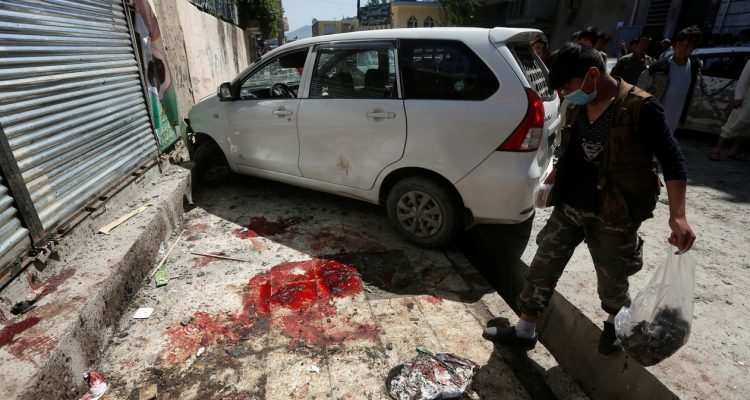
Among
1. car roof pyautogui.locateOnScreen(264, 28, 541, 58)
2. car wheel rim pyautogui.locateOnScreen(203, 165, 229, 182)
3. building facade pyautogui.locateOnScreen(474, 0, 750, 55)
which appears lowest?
car wheel rim pyautogui.locateOnScreen(203, 165, 229, 182)

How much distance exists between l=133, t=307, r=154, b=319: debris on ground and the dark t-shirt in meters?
2.88

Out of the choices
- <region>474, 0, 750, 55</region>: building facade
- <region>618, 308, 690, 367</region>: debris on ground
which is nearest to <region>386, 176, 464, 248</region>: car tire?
<region>618, 308, 690, 367</region>: debris on ground

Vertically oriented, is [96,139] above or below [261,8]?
below

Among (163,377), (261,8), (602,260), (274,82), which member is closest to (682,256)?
(602,260)

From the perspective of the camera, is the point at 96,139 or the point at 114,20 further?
the point at 114,20

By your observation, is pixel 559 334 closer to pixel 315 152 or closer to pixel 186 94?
pixel 315 152

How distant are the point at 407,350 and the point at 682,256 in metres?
1.59

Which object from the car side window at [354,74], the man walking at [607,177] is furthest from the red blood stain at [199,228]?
the man walking at [607,177]

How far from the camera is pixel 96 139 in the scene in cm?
337

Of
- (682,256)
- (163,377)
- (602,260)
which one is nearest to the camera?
(682,256)

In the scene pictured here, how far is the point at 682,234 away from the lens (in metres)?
1.71

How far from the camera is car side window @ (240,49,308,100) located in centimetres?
405

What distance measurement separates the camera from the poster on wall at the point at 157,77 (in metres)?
4.62

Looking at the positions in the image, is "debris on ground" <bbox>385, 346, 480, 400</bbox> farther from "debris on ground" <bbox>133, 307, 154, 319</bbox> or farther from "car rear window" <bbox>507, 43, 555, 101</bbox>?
"car rear window" <bbox>507, 43, 555, 101</bbox>
